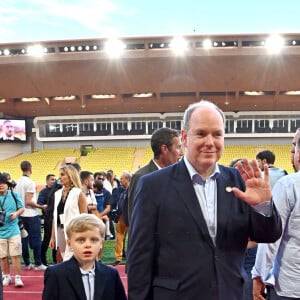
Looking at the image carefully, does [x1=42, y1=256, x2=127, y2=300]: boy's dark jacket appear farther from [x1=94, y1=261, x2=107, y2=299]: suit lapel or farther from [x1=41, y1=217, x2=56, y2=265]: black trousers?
[x1=41, y1=217, x2=56, y2=265]: black trousers

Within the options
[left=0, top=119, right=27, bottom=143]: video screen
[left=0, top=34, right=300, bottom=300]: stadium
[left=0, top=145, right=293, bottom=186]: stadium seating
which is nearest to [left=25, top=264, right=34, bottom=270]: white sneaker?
[left=0, top=34, right=300, bottom=300]: stadium

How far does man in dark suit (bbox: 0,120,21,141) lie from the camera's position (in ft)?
124

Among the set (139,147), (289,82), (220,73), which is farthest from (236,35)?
(139,147)

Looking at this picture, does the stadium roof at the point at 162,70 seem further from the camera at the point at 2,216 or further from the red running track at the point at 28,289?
the camera at the point at 2,216

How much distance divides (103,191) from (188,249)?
7.60 meters

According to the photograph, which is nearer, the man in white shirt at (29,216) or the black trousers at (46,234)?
the black trousers at (46,234)

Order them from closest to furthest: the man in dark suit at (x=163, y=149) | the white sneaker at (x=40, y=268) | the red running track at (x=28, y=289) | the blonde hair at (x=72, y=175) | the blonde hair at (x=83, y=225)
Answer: the blonde hair at (x=83, y=225) < the man in dark suit at (x=163, y=149) < the blonde hair at (x=72, y=175) < the red running track at (x=28, y=289) < the white sneaker at (x=40, y=268)

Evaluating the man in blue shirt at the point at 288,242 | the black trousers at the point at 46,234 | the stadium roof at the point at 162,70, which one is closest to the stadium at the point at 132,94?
the stadium roof at the point at 162,70

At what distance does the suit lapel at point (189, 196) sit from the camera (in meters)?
1.83

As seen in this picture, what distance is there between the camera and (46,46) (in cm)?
3097

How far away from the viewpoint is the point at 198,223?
182 cm

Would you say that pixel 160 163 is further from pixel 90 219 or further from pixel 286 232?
pixel 286 232

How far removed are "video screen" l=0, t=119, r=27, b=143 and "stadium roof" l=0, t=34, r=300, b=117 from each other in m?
4.21

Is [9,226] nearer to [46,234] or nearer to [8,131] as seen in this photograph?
[46,234]
